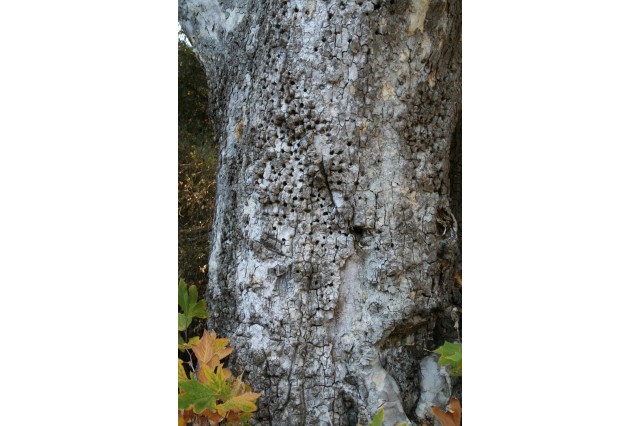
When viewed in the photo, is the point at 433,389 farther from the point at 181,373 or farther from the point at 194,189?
the point at 194,189

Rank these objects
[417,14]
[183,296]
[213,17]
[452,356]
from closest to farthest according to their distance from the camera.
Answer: [452,356]
[417,14]
[183,296]
[213,17]

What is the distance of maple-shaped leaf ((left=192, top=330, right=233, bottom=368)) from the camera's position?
2.33 meters

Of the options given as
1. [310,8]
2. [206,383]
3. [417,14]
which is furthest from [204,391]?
[417,14]

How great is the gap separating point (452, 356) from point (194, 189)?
1016mm

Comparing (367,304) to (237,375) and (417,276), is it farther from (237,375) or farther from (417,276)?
(237,375)

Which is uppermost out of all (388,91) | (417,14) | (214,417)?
(417,14)

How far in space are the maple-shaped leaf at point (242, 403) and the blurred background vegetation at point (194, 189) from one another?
39cm

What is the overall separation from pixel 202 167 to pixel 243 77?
341mm

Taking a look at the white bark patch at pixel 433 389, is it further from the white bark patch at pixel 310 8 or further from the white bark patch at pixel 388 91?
the white bark patch at pixel 310 8

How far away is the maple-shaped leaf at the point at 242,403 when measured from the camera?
2.24m

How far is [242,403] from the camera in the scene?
225cm

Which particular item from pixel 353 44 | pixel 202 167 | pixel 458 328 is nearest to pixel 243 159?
pixel 202 167

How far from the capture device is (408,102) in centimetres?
226

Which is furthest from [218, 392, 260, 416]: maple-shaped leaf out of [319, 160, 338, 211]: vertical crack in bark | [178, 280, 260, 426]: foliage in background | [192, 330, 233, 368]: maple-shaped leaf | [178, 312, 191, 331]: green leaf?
→ [319, 160, 338, 211]: vertical crack in bark
